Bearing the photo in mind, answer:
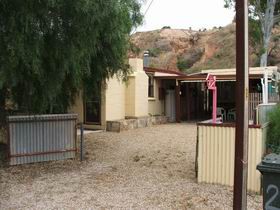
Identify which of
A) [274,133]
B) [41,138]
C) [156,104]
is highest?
[156,104]

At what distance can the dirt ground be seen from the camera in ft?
20.1

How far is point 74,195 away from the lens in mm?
6535

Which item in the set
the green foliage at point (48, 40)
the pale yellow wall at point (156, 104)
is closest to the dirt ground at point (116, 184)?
the green foliage at point (48, 40)

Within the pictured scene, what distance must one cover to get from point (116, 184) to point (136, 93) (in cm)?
1133

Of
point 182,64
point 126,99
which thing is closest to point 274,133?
point 126,99

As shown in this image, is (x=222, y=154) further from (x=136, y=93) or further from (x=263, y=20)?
(x=263, y=20)

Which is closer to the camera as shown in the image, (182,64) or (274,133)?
(274,133)

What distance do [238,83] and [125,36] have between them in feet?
18.2

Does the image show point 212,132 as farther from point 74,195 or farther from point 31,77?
point 31,77

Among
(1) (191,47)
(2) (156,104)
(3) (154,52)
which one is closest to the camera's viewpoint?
(2) (156,104)

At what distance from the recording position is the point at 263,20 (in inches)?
1142

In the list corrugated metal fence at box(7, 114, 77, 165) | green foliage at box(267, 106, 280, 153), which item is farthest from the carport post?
green foliage at box(267, 106, 280, 153)

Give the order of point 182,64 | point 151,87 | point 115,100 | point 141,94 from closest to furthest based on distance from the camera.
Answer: point 115,100
point 141,94
point 151,87
point 182,64

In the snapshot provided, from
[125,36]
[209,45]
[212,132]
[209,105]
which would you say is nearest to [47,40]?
[125,36]
